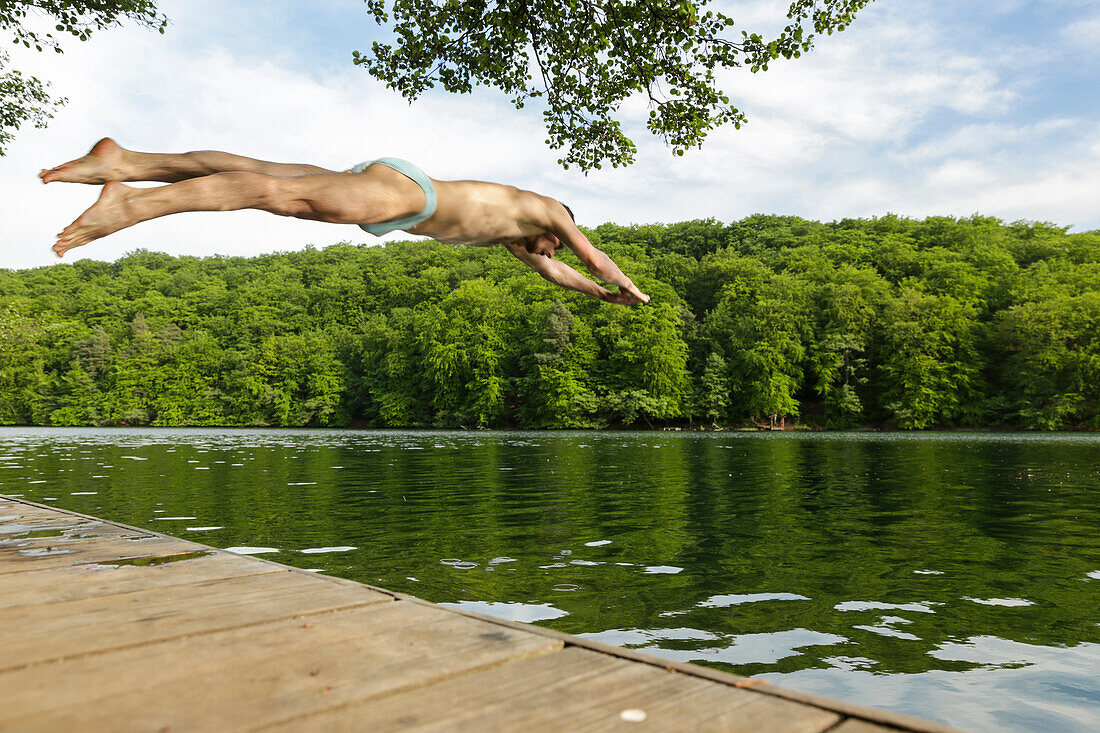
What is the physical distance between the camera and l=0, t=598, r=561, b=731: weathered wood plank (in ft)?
6.49

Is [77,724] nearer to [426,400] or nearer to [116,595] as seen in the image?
[116,595]

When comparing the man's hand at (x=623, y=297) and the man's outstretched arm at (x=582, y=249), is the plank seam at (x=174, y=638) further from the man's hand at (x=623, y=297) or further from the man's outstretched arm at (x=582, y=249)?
the man's hand at (x=623, y=297)

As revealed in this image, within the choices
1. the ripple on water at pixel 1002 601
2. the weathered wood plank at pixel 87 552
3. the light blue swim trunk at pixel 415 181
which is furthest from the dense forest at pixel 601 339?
the light blue swim trunk at pixel 415 181

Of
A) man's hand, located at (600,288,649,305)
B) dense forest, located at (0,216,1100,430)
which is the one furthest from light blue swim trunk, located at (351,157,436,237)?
dense forest, located at (0,216,1100,430)

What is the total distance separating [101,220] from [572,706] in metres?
3.11

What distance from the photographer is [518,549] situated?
9.30 meters

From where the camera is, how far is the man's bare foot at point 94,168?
4.04m

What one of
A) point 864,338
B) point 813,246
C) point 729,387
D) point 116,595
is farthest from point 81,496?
point 813,246

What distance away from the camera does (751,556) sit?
29.3ft

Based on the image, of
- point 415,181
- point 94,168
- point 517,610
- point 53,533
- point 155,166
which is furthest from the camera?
point 517,610

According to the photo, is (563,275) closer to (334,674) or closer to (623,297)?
(623,297)

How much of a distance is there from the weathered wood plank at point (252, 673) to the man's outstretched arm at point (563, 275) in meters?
2.98

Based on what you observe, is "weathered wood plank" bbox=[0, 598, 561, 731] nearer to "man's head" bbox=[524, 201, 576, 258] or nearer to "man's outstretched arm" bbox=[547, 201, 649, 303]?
"man's outstretched arm" bbox=[547, 201, 649, 303]

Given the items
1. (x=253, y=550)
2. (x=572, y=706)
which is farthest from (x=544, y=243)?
(x=253, y=550)
